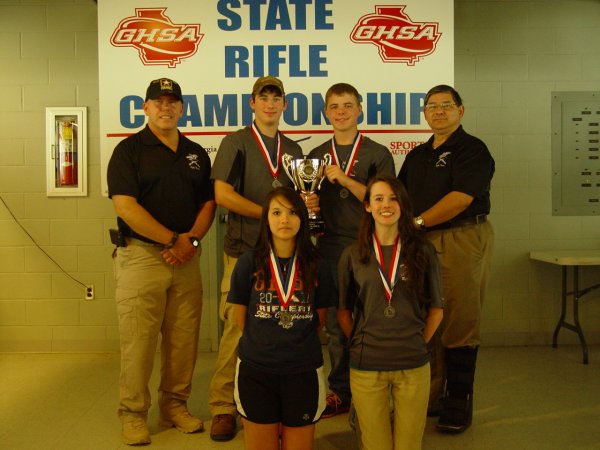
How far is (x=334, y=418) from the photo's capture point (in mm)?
3012

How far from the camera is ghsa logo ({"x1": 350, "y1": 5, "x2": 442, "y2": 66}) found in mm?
3473

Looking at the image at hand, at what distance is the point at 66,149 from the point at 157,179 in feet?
7.08

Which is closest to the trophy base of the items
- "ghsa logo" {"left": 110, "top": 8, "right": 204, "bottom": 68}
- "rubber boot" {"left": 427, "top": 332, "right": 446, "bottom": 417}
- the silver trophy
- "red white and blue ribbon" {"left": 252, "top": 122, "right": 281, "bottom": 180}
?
the silver trophy

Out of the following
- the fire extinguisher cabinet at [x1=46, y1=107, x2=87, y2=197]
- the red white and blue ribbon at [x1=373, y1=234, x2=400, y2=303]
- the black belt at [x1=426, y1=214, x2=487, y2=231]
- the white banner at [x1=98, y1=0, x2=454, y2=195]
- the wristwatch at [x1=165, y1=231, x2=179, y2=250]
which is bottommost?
the red white and blue ribbon at [x1=373, y1=234, x2=400, y2=303]

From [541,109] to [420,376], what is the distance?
3.38 meters

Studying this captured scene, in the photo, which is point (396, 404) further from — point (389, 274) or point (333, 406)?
point (333, 406)

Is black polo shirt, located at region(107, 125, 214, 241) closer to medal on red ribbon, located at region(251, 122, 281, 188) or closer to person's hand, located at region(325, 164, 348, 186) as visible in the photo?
medal on red ribbon, located at region(251, 122, 281, 188)

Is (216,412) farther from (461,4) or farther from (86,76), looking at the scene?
(461,4)

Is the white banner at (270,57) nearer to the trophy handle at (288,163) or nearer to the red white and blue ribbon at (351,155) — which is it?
the red white and blue ribbon at (351,155)

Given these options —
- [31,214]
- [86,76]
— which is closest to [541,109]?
[86,76]

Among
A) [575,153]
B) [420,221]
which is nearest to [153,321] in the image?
[420,221]

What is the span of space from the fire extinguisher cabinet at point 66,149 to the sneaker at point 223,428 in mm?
2528

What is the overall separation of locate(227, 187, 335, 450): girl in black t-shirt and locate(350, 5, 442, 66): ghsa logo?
172 cm

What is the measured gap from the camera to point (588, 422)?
301 centimetres
